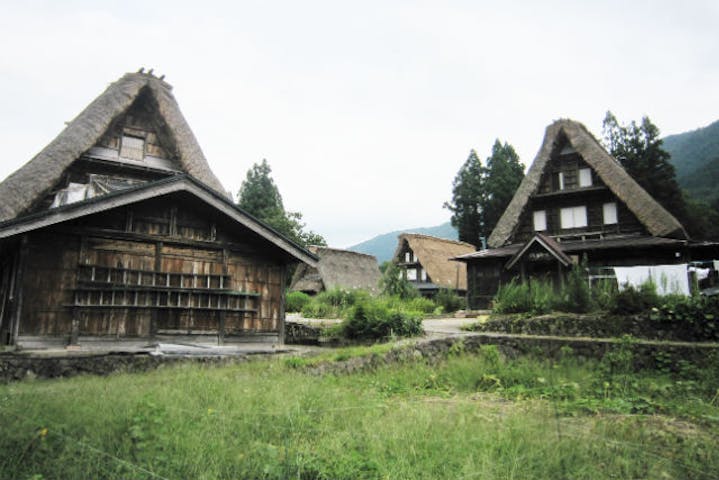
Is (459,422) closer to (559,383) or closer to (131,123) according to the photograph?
(559,383)

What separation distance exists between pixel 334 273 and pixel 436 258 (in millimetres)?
8811

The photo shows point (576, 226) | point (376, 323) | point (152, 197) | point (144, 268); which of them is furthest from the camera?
point (576, 226)

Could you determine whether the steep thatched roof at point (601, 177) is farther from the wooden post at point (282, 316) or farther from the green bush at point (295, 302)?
the wooden post at point (282, 316)

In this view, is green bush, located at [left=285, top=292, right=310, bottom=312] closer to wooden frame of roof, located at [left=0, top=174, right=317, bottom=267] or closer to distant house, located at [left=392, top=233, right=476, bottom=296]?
distant house, located at [left=392, top=233, right=476, bottom=296]

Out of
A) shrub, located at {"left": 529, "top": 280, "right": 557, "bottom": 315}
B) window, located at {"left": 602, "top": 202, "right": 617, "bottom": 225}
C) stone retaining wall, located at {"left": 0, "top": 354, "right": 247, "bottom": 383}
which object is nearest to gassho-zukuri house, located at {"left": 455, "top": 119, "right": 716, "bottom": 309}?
window, located at {"left": 602, "top": 202, "right": 617, "bottom": 225}

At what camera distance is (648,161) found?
33.2 meters

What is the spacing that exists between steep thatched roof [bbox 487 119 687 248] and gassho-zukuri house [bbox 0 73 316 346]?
1325cm

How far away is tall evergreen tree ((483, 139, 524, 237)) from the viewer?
37.5 meters

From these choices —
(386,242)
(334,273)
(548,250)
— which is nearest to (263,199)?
(334,273)

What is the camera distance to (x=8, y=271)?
29.1 feet

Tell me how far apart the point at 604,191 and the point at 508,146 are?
73.1ft

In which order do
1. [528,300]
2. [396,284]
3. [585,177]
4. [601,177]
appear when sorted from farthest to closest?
1. [585,177]
2. [396,284]
3. [601,177]
4. [528,300]

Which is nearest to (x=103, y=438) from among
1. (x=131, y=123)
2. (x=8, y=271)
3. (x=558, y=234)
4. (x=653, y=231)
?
(x=8, y=271)

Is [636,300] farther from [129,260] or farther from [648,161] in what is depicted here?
[648,161]
